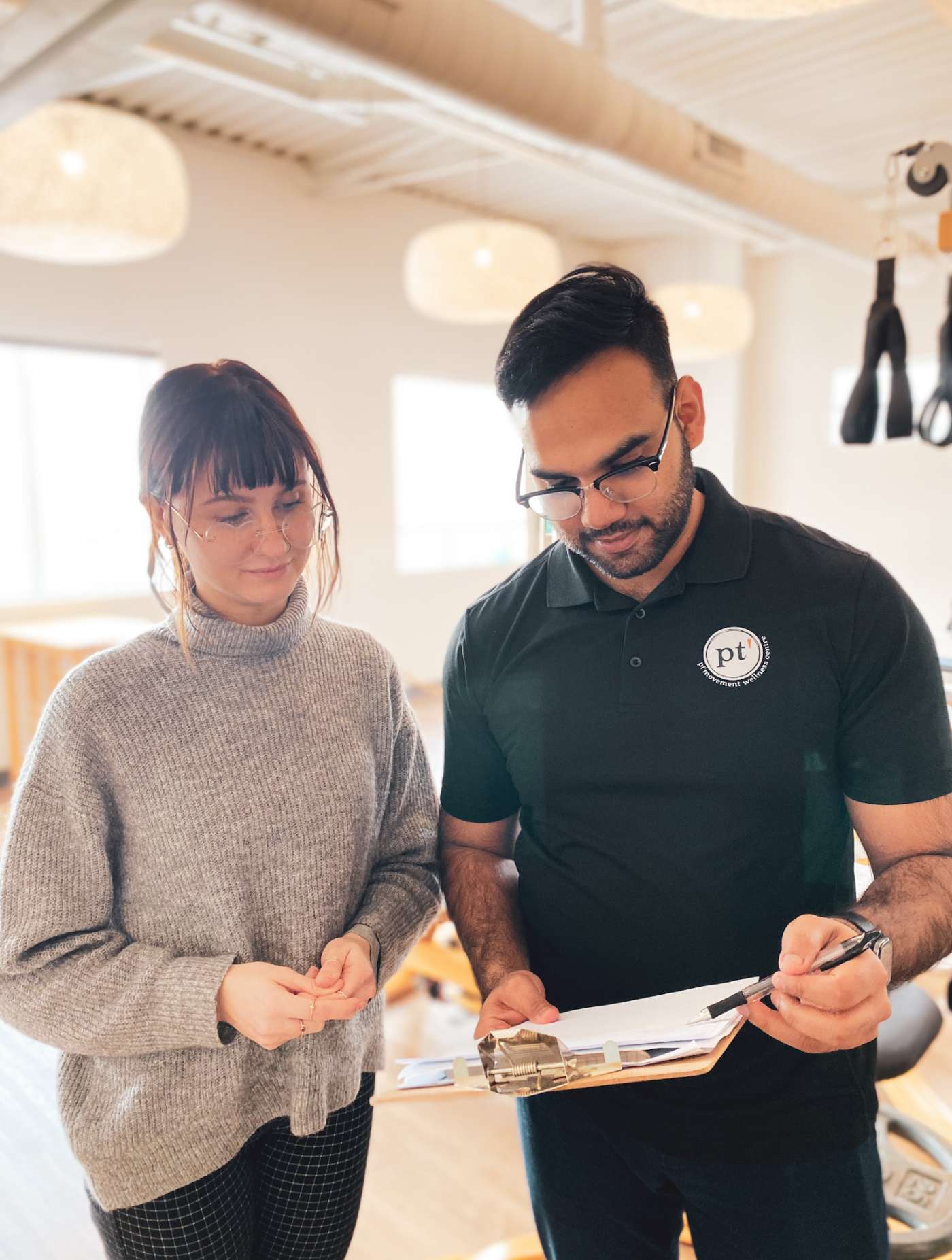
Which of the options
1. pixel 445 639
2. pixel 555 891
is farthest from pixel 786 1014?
pixel 445 639

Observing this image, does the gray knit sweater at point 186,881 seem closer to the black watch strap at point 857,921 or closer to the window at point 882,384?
the black watch strap at point 857,921

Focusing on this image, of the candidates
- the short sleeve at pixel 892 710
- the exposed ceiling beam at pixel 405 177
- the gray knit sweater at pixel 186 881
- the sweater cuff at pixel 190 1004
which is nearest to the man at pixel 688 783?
the short sleeve at pixel 892 710

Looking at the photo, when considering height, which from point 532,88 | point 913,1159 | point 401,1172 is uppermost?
point 532,88

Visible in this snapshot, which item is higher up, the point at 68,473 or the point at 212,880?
the point at 68,473

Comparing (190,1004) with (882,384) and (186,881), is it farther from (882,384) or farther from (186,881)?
(882,384)

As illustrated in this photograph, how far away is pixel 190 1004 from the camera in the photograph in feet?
3.43

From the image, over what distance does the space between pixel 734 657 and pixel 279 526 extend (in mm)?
566

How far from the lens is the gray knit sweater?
105 cm

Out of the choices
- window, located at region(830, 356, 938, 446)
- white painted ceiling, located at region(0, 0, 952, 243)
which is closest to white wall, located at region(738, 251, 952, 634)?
window, located at region(830, 356, 938, 446)

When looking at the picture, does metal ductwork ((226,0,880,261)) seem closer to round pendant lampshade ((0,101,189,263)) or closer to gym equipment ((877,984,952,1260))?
round pendant lampshade ((0,101,189,263))

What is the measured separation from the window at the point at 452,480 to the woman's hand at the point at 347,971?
7157 mm

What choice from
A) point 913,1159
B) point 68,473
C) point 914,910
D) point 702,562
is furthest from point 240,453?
point 68,473

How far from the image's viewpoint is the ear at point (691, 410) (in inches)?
47.9

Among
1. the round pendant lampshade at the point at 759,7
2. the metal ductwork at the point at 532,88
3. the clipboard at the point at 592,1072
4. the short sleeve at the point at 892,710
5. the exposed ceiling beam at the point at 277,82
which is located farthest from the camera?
the exposed ceiling beam at the point at 277,82
